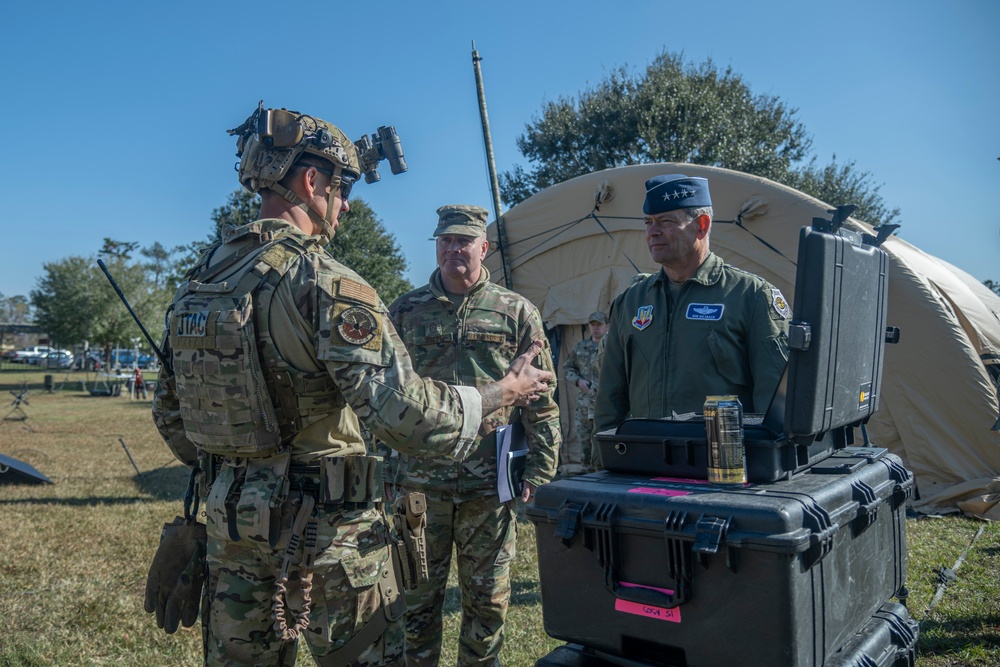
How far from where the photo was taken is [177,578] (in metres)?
2.32

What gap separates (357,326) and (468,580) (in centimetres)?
163

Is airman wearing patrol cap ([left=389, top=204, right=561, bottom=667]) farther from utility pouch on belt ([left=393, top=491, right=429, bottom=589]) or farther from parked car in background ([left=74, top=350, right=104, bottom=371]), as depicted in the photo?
parked car in background ([left=74, top=350, right=104, bottom=371])

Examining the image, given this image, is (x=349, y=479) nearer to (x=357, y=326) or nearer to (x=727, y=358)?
(x=357, y=326)

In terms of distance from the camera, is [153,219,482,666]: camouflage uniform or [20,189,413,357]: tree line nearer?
[153,219,482,666]: camouflage uniform

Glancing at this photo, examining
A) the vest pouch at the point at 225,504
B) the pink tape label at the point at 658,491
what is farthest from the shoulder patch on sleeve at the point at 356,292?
the pink tape label at the point at 658,491

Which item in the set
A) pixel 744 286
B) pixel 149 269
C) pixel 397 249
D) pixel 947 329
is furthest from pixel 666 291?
pixel 149 269

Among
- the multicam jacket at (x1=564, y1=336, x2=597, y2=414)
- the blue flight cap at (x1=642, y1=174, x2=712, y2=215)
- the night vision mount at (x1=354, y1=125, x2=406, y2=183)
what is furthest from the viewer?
the multicam jacket at (x1=564, y1=336, x2=597, y2=414)

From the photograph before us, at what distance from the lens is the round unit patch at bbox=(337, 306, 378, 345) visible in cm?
198

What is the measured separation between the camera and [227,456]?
221cm

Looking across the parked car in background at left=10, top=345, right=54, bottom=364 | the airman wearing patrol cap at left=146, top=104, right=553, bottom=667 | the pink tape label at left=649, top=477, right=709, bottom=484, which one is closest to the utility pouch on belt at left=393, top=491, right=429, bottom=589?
the airman wearing patrol cap at left=146, top=104, right=553, bottom=667

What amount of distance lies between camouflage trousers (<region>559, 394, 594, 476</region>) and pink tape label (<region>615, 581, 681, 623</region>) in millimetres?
5787

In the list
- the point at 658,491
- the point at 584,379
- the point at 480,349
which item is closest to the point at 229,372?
the point at 658,491

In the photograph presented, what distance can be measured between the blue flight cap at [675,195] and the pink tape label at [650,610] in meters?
1.55

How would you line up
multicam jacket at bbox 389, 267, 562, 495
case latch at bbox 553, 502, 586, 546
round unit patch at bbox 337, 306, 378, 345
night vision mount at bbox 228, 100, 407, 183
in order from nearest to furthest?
case latch at bbox 553, 502, 586, 546 → round unit patch at bbox 337, 306, 378, 345 → night vision mount at bbox 228, 100, 407, 183 → multicam jacket at bbox 389, 267, 562, 495
